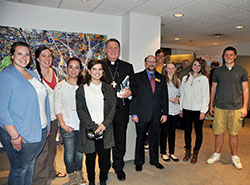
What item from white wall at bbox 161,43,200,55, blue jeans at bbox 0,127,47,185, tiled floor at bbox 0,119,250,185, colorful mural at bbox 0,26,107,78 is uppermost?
white wall at bbox 161,43,200,55

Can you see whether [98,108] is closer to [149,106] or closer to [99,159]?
[99,159]

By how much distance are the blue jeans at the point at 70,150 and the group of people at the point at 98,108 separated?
0.04ft

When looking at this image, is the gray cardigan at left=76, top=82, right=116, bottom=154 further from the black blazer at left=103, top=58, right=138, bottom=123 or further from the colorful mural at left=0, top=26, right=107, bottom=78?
the colorful mural at left=0, top=26, right=107, bottom=78

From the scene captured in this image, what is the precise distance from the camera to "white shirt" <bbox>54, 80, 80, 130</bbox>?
2223 mm

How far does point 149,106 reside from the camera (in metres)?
2.72

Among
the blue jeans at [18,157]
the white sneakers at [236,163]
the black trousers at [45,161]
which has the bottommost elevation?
the white sneakers at [236,163]

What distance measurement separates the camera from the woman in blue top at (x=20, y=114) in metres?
1.54

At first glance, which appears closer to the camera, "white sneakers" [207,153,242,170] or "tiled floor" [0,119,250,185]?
"tiled floor" [0,119,250,185]

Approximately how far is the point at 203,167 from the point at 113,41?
7.87ft

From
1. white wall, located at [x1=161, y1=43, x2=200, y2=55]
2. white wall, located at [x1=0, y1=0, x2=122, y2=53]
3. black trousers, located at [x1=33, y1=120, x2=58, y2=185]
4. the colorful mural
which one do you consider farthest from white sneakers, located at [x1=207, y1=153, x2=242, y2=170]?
white wall, located at [x1=161, y1=43, x2=200, y2=55]

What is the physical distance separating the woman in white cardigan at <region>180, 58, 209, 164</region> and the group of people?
2 centimetres

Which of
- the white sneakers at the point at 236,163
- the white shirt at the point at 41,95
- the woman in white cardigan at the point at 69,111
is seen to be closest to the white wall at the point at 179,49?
the white sneakers at the point at 236,163

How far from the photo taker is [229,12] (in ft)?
13.3

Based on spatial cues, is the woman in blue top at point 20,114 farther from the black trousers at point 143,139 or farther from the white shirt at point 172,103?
the white shirt at point 172,103
